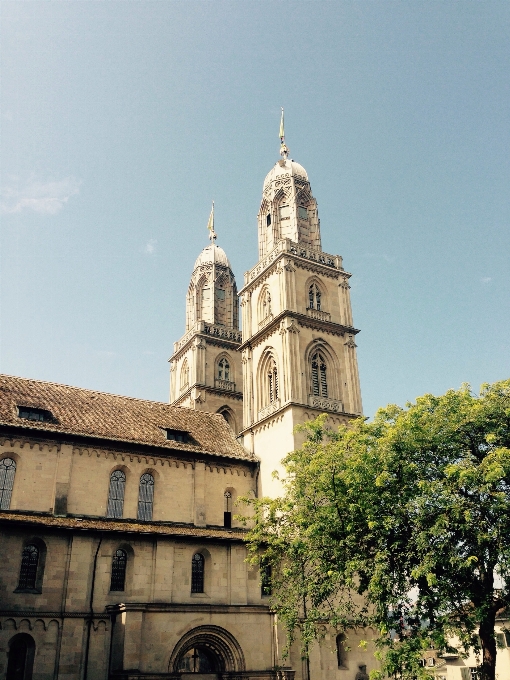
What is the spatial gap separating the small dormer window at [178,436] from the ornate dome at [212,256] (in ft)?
93.0

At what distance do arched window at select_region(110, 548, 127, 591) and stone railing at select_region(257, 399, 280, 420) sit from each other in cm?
1466

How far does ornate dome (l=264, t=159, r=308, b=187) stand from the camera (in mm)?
52750

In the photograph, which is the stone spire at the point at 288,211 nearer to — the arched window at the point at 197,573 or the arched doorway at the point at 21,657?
the arched window at the point at 197,573

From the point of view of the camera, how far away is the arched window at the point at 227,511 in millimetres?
39250

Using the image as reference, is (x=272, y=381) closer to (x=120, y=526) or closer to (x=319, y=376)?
(x=319, y=376)

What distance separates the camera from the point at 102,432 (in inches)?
1442

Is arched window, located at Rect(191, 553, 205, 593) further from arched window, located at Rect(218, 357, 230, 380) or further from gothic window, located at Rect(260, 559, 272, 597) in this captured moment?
arched window, located at Rect(218, 357, 230, 380)

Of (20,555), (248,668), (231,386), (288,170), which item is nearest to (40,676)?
(20,555)

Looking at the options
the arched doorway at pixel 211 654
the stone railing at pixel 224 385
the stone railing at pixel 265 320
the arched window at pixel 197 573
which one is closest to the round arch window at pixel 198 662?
the arched doorway at pixel 211 654

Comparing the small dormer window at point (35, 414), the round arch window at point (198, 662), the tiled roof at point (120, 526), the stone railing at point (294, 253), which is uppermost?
the stone railing at point (294, 253)

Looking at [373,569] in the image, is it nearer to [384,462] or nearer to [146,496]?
[384,462]

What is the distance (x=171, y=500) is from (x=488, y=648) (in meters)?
19.4

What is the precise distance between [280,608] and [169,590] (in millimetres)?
5782

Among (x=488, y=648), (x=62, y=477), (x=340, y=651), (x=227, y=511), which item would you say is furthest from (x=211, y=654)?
(x=488, y=648)
